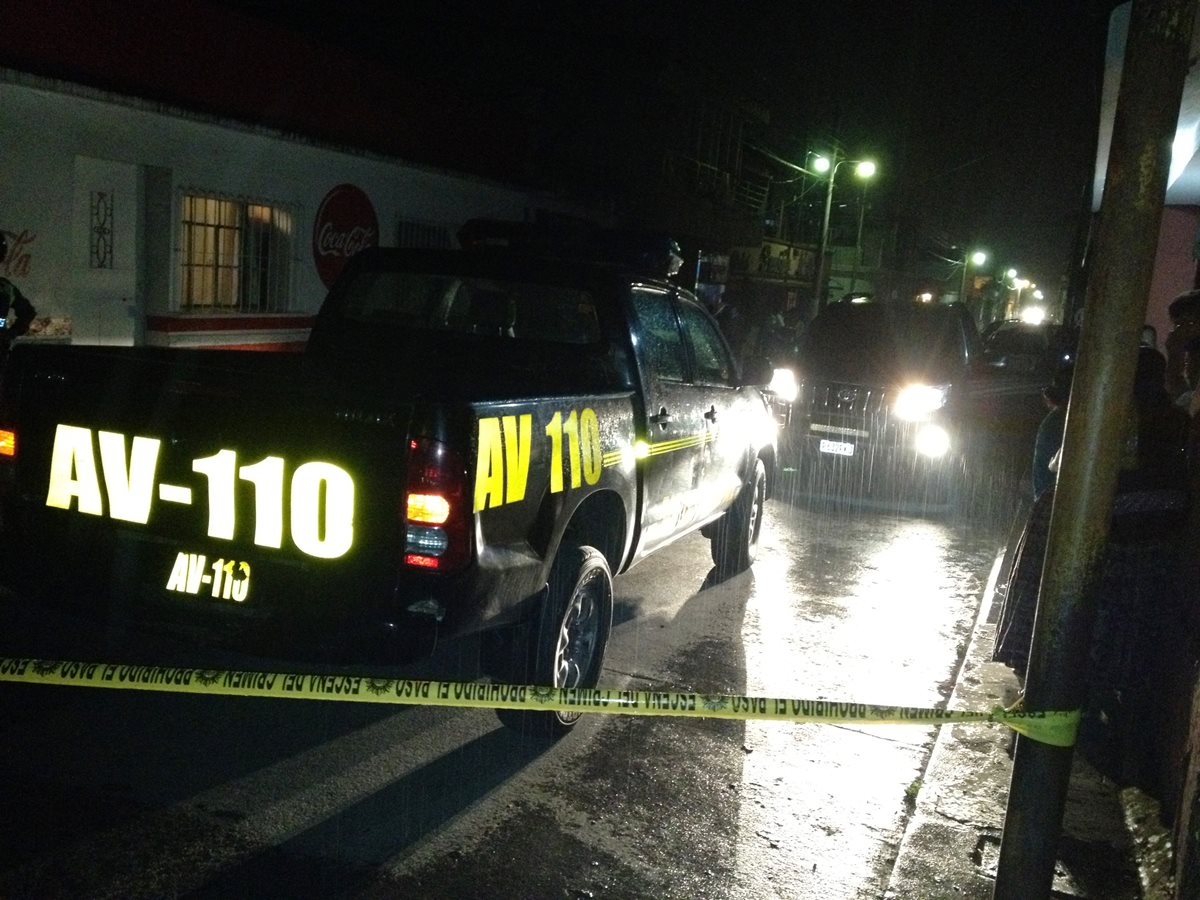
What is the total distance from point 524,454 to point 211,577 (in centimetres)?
120

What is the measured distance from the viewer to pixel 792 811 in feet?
14.2

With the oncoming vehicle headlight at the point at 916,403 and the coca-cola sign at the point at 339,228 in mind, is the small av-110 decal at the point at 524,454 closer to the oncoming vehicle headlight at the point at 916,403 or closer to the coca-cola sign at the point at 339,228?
the oncoming vehicle headlight at the point at 916,403

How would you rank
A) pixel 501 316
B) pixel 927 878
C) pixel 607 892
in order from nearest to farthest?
pixel 607 892, pixel 927 878, pixel 501 316

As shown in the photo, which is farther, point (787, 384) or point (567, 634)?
point (787, 384)

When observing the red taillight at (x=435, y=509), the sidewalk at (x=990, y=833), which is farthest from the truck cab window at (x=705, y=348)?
the red taillight at (x=435, y=509)

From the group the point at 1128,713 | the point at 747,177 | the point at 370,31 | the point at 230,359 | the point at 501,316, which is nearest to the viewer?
the point at 1128,713

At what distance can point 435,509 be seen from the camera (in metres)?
3.86

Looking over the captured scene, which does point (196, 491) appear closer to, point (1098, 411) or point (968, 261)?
point (1098, 411)

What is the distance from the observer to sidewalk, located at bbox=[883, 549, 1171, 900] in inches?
151

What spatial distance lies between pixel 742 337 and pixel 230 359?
15.8 metres

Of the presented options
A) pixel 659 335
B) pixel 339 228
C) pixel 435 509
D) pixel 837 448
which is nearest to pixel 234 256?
pixel 339 228

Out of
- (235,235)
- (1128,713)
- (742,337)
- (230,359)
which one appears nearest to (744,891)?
(1128,713)

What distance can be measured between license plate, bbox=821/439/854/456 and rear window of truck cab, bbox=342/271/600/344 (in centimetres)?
591

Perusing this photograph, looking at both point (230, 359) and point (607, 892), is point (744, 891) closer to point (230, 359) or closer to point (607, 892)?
point (607, 892)
